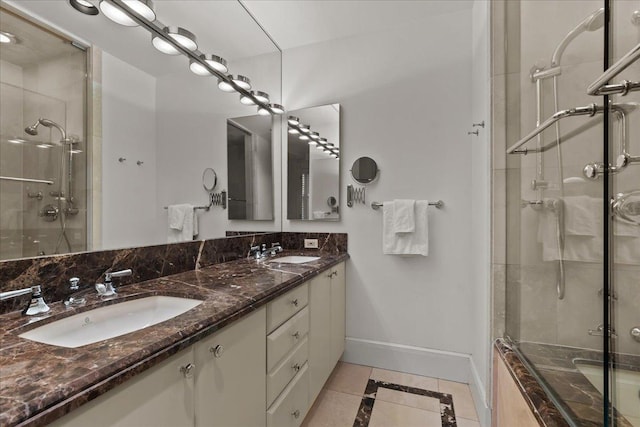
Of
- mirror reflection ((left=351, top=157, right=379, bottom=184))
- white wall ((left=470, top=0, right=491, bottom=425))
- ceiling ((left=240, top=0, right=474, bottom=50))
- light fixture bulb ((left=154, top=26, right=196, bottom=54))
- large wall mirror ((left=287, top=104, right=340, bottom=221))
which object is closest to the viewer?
light fixture bulb ((left=154, top=26, right=196, bottom=54))

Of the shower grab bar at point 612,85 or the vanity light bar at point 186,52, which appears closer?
the shower grab bar at point 612,85

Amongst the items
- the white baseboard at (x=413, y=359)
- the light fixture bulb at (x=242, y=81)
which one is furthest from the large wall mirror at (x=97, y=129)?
the white baseboard at (x=413, y=359)

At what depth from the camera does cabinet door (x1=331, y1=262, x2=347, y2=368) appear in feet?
6.45

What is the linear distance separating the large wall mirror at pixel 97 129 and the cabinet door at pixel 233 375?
2.17 ft

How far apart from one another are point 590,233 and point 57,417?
1.55 m

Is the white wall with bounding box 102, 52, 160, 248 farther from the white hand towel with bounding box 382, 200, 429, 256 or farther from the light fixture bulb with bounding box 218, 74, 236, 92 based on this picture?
the white hand towel with bounding box 382, 200, 429, 256

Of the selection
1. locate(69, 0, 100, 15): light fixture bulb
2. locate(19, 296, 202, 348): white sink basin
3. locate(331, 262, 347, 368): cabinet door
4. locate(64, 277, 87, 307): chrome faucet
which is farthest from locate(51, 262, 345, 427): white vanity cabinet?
locate(69, 0, 100, 15): light fixture bulb

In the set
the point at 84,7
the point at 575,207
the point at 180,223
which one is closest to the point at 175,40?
the point at 84,7

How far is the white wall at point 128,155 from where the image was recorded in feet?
3.84

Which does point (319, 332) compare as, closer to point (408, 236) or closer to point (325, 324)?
point (325, 324)

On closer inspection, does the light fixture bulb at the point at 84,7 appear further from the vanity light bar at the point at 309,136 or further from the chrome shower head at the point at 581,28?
the chrome shower head at the point at 581,28

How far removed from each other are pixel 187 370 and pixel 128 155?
972 millimetres

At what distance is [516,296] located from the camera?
4.69 ft

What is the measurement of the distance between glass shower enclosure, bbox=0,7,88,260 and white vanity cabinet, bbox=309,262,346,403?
43.2 inches
